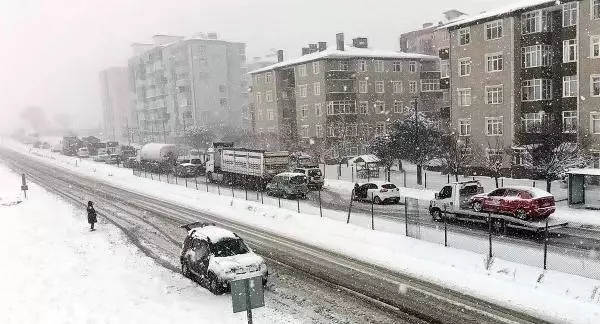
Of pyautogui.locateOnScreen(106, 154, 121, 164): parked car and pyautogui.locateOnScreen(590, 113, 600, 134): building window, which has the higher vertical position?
pyautogui.locateOnScreen(590, 113, 600, 134): building window

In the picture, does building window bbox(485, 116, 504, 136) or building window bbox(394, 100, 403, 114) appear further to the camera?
building window bbox(394, 100, 403, 114)

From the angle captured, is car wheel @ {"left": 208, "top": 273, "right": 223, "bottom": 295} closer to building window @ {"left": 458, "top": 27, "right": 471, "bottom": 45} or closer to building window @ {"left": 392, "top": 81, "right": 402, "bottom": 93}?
building window @ {"left": 458, "top": 27, "right": 471, "bottom": 45}

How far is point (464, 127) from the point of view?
49.2 metres

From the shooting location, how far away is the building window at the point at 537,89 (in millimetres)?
43375

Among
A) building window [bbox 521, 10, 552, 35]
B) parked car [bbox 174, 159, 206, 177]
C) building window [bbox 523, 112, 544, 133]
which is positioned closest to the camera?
building window [bbox 521, 10, 552, 35]

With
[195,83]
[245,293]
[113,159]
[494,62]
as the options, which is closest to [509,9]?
[494,62]

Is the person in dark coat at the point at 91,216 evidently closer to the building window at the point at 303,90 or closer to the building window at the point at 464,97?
the building window at the point at 464,97

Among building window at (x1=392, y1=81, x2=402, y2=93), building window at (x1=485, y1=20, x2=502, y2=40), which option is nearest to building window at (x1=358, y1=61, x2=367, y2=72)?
building window at (x1=392, y1=81, x2=402, y2=93)

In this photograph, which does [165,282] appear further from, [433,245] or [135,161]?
[135,161]

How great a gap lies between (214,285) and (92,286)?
4.27 m

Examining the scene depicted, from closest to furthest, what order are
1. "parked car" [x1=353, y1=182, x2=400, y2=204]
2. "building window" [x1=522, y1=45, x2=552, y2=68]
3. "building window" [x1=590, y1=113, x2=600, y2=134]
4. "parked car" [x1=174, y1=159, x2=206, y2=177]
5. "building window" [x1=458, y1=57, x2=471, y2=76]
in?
"parked car" [x1=353, y1=182, x2=400, y2=204] → "building window" [x1=590, y1=113, x2=600, y2=134] → "building window" [x1=522, y1=45, x2=552, y2=68] → "building window" [x1=458, y1=57, x2=471, y2=76] → "parked car" [x1=174, y1=159, x2=206, y2=177]

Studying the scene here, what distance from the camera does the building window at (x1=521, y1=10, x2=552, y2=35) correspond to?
139 ft

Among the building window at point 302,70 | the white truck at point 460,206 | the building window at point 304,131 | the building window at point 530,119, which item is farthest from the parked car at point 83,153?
the white truck at point 460,206

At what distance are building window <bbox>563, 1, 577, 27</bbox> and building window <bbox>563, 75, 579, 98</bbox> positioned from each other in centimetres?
432
